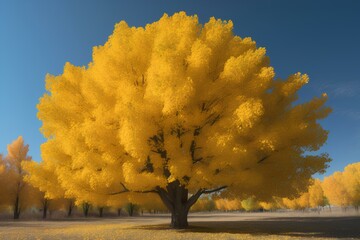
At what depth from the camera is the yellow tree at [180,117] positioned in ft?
40.0

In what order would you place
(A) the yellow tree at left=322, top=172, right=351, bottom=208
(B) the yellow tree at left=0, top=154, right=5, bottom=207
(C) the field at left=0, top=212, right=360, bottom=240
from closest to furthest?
1. (C) the field at left=0, top=212, right=360, bottom=240
2. (B) the yellow tree at left=0, top=154, right=5, bottom=207
3. (A) the yellow tree at left=322, top=172, right=351, bottom=208

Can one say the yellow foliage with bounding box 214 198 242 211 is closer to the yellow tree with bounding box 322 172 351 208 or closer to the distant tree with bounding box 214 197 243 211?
the distant tree with bounding box 214 197 243 211

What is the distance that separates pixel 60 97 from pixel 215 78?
7.65 m

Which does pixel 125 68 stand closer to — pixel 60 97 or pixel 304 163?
pixel 60 97

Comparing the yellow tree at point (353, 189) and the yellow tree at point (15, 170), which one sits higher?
the yellow tree at point (15, 170)

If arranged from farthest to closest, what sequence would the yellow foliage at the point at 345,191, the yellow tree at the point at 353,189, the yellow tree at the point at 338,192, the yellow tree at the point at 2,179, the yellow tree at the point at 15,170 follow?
1. the yellow tree at the point at 338,192
2. the yellow foliage at the point at 345,191
3. the yellow tree at the point at 353,189
4. the yellow tree at the point at 15,170
5. the yellow tree at the point at 2,179

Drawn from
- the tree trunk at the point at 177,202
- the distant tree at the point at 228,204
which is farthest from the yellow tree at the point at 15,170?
the distant tree at the point at 228,204

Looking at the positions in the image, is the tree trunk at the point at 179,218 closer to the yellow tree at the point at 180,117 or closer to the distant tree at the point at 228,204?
the yellow tree at the point at 180,117

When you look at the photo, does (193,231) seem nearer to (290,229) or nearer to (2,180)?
(290,229)

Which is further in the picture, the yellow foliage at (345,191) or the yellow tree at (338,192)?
the yellow tree at (338,192)

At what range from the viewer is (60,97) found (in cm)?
1519

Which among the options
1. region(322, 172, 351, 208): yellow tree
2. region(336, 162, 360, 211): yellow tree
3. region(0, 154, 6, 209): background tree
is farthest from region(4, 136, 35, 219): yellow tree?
region(336, 162, 360, 211): yellow tree

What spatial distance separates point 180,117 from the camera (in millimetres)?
13023

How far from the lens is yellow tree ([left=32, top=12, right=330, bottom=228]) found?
40.0 feet
